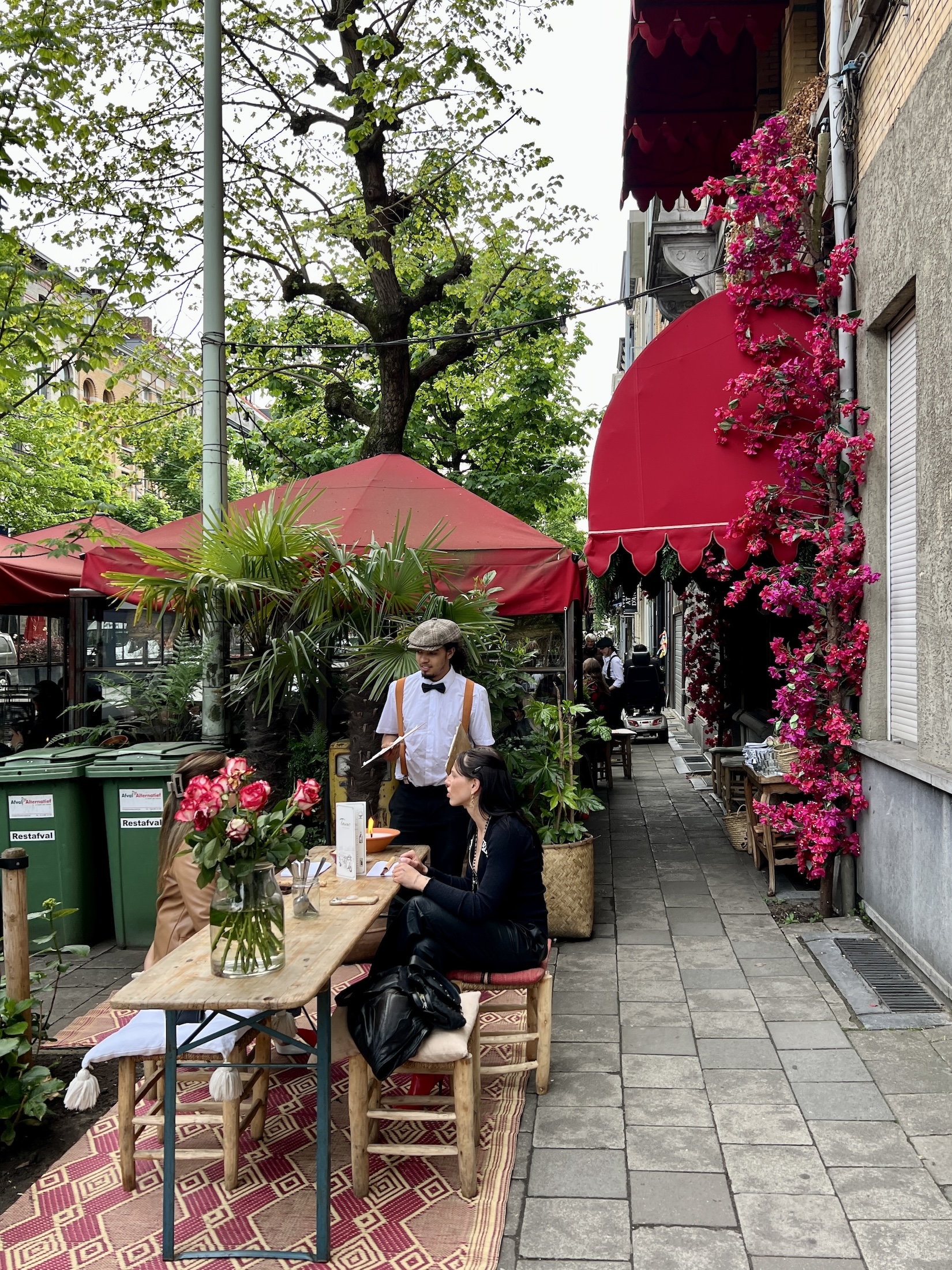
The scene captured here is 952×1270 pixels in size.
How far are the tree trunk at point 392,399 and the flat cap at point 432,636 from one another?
6.80 meters

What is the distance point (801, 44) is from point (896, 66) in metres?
2.96

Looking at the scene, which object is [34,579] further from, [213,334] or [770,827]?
[770,827]

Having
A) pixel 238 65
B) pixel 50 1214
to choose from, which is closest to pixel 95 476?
pixel 238 65

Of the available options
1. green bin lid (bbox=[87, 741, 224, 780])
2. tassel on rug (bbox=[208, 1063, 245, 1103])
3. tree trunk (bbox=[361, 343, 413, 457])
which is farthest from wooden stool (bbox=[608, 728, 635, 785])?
tassel on rug (bbox=[208, 1063, 245, 1103])

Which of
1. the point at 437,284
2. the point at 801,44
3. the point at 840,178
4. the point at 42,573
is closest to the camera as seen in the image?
the point at 840,178

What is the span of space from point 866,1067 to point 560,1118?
148 cm

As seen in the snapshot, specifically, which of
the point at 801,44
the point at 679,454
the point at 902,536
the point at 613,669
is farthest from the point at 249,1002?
the point at 613,669

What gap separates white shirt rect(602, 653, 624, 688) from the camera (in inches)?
638

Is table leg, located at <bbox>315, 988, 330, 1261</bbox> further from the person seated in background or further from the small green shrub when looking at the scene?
the person seated in background

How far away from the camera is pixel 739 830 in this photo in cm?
916

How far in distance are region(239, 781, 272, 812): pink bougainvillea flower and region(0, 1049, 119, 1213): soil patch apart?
177cm

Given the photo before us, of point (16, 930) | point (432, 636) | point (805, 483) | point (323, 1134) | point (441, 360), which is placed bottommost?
point (323, 1134)

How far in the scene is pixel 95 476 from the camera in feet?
88.1

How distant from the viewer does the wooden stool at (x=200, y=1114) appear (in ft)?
12.0
